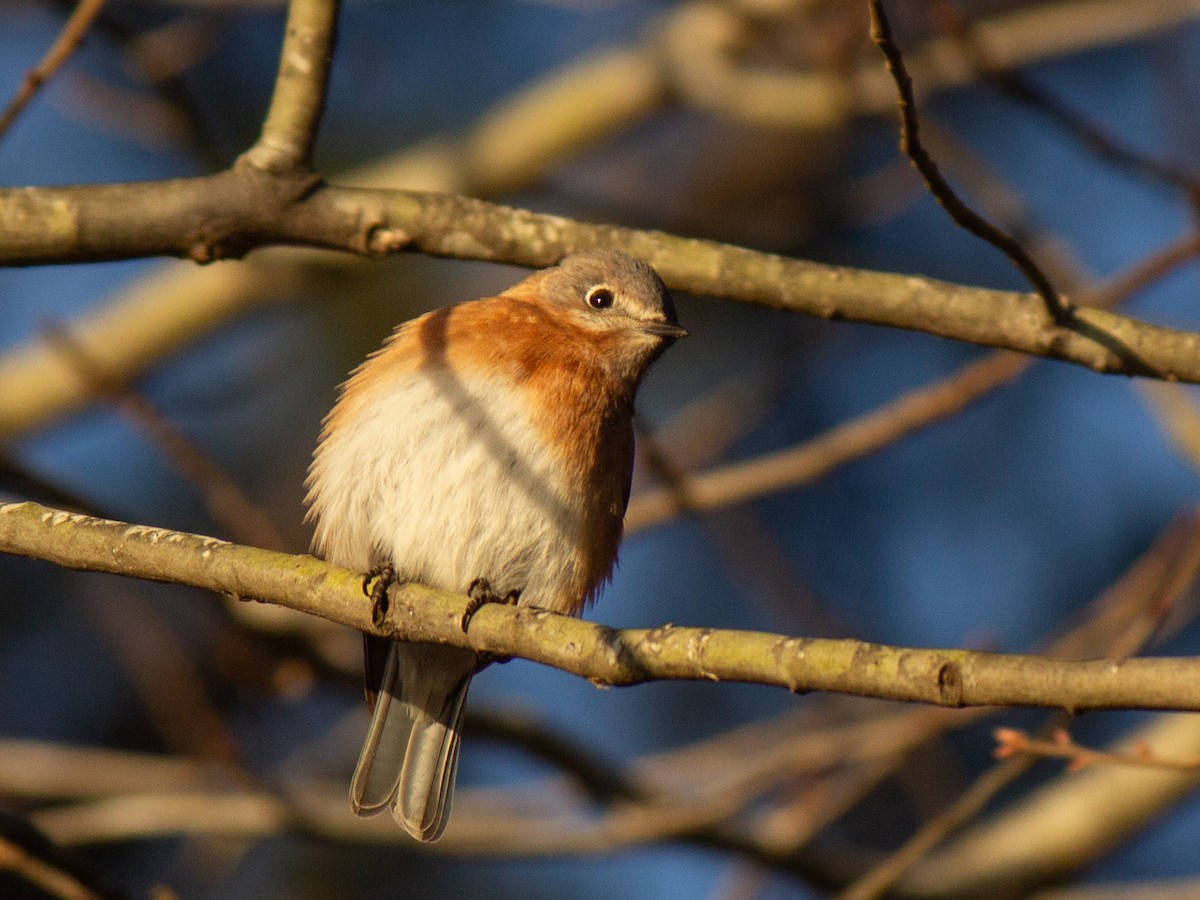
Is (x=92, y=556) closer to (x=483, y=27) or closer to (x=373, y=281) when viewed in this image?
(x=373, y=281)

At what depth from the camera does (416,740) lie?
17.8 ft

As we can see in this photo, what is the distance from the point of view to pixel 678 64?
8273 millimetres

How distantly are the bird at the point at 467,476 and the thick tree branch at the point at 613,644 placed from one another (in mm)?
1041

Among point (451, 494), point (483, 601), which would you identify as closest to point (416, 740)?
point (451, 494)

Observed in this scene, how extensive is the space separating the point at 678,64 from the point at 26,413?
4.56 metres

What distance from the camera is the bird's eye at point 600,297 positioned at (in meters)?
5.78

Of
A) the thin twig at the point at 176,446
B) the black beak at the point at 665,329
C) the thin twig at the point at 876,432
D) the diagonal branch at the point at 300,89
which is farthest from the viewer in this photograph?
the black beak at the point at 665,329

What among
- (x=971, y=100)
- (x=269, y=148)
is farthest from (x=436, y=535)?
(x=971, y=100)

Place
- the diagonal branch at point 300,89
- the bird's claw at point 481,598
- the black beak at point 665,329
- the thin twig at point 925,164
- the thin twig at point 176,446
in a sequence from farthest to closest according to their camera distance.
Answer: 1. the black beak at point 665,329
2. the thin twig at point 176,446
3. the diagonal branch at point 300,89
4. the bird's claw at point 481,598
5. the thin twig at point 925,164

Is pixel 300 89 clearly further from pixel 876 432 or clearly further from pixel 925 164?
pixel 876 432

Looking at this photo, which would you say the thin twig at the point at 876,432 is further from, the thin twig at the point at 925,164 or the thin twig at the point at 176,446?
the thin twig at the point at 176,446

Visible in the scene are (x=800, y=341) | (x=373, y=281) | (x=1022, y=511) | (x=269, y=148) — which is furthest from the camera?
(x=1022, y=511)

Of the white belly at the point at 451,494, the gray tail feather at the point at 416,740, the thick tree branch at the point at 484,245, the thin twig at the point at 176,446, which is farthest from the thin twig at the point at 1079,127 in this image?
the thin twig at the point at 176,446

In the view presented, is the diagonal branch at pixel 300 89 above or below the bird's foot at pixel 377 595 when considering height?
above
